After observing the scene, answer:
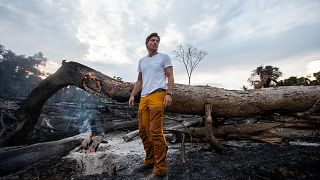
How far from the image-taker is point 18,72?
34000mm

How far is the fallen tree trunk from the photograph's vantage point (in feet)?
12.3

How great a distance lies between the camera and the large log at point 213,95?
16.3 feet

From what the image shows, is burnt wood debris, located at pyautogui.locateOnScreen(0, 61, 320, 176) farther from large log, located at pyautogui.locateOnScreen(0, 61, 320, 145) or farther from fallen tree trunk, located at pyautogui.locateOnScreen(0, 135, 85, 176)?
fallen tree trunk, located at pyautogui.locateOnScreen(0, 135, 85, 176)

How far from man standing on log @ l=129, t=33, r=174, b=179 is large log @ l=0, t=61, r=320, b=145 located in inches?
49.2

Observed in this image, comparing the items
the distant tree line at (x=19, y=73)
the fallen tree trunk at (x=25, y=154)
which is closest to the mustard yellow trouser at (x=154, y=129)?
the fallen tree trunk at (x=25, y=154)

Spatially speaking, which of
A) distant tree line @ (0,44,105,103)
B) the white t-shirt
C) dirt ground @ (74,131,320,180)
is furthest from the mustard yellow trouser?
distant tree line @ (0,44,105,103)

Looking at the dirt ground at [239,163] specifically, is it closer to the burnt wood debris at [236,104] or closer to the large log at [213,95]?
the burnt wood debris at [236,104]

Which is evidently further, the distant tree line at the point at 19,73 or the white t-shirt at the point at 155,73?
the distant tree line at the point at 19,73

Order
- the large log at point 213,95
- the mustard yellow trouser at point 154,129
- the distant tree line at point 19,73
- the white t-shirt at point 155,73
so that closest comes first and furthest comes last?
1. the mustard yellow trouser at point 154,129
2. the white t-shirt at point 155,73
3. the large log at point 213,95
4. the distant tree line at point 19,73

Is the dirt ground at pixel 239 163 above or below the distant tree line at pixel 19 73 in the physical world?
below

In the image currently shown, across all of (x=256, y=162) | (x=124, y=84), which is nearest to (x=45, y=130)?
(x=124, y=84)

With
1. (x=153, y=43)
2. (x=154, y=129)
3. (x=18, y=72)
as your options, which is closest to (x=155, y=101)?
(x=154, y=129)

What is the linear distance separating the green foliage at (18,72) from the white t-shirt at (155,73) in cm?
2868

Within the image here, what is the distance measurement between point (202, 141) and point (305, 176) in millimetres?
2194
